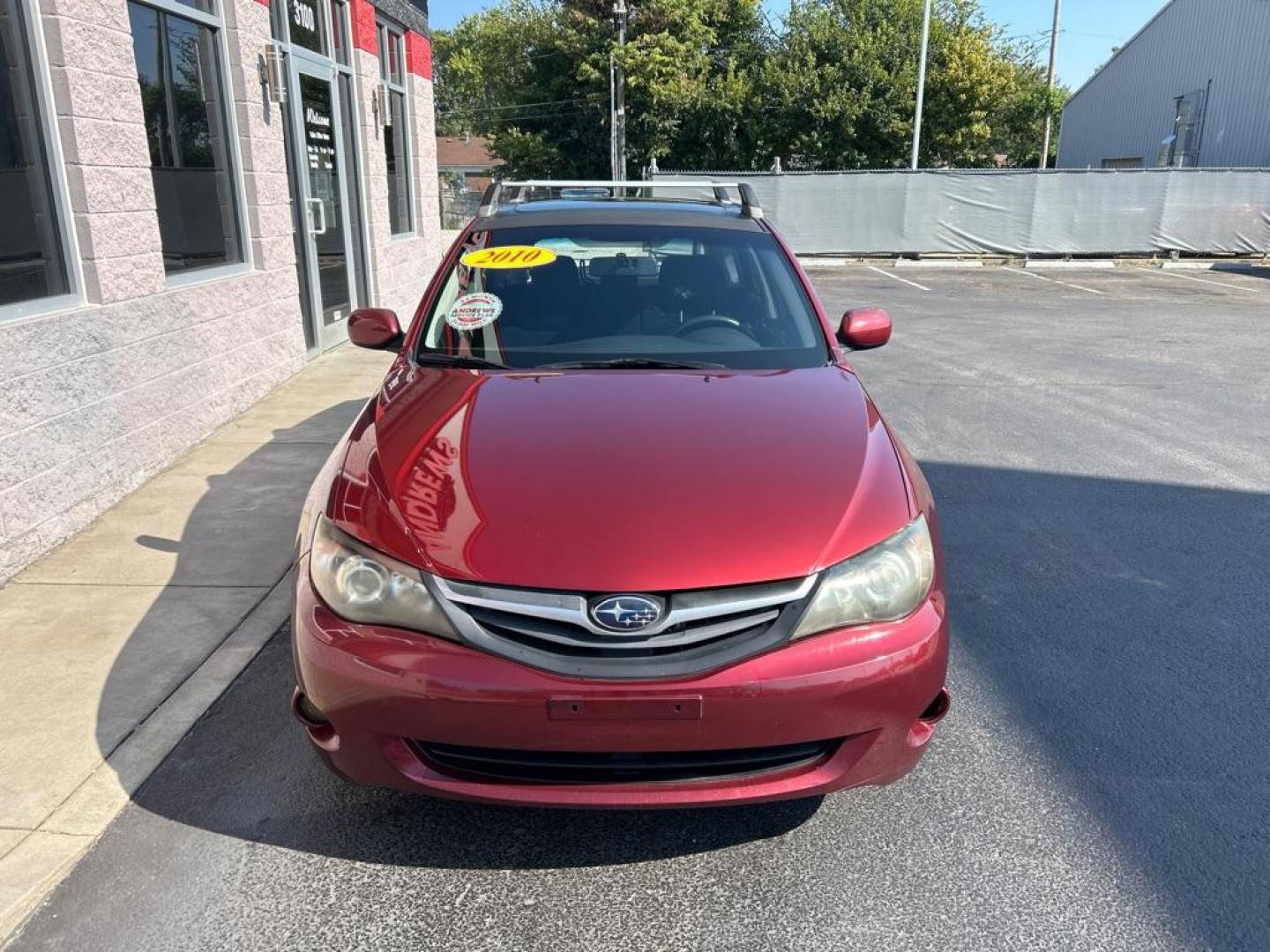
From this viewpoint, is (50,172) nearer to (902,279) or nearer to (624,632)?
(624,632)

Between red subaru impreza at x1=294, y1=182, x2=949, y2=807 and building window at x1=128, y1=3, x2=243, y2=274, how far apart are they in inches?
172

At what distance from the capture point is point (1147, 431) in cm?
732

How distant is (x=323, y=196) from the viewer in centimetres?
948

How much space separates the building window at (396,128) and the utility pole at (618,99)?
22402 millimetres

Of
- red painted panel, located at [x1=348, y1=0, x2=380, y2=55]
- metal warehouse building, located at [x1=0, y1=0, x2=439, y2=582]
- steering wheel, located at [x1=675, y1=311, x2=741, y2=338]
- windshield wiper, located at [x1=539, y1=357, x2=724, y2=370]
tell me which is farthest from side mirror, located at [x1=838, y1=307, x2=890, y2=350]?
red painted panel, located at [x1=348, y1=0, x2=380, y2=55]

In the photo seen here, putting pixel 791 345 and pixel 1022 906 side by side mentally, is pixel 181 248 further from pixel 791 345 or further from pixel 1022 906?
pixel 1022 906

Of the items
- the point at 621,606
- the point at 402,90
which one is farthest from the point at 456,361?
the point at 402,90

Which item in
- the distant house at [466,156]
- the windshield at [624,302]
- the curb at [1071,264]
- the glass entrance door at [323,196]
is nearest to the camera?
the windshield at [624,302]

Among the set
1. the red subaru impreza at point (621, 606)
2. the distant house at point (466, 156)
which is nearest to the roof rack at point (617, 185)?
the red subaru impreza at point (621, 606)

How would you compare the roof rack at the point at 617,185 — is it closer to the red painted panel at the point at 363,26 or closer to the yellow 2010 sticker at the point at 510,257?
the yellow 2010 sticker at the point at 510,257

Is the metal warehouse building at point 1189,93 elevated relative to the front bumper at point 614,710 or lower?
elevated

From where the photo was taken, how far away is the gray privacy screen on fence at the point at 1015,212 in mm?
22312

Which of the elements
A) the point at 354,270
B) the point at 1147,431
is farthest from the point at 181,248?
the point at 1147,431

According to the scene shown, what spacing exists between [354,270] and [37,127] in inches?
219
